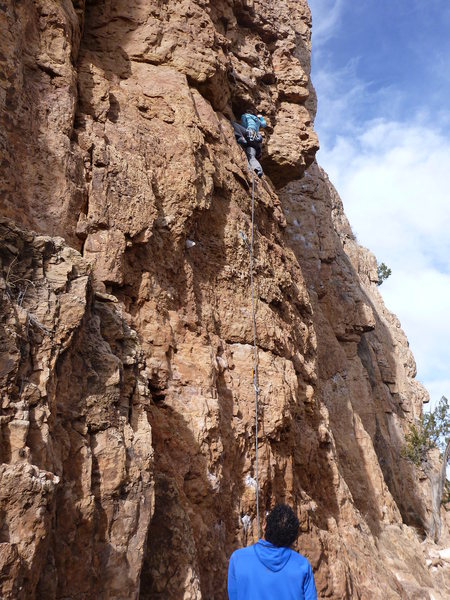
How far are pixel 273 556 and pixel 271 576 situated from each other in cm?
10

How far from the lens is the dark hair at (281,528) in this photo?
305cm

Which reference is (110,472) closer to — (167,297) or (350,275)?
(167,297)

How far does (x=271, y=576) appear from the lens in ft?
9.71

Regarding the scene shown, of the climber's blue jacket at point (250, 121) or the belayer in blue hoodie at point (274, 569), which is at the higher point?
the climber's blue jacket at point (250, 121)

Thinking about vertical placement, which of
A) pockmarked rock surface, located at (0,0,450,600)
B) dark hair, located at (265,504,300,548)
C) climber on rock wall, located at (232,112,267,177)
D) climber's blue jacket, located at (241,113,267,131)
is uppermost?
climber's blue jacket, located at (241,113,267,131)

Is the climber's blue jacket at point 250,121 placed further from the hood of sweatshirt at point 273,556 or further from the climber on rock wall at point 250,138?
the hood of sweatshirt at point 273,556

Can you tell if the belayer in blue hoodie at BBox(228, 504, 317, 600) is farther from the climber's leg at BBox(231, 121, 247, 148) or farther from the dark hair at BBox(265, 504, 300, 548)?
the climber's leg at BBox(231, 121, 247, 148)

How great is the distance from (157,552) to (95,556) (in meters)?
0.87

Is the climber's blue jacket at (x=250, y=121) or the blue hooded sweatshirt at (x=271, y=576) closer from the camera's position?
the blue hooded sweatshirt at (x=271, y=576)

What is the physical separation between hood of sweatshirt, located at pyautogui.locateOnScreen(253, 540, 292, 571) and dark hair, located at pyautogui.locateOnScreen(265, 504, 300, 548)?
0.09 feet

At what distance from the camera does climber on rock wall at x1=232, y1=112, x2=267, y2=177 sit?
10375 mm

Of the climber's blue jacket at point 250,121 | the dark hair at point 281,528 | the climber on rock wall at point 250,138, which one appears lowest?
the dark hair at point 281,528

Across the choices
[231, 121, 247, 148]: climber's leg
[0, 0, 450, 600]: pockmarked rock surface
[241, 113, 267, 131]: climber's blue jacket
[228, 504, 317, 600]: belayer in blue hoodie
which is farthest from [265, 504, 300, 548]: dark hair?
[241, 113, 267, 131]: climber's blue jacket

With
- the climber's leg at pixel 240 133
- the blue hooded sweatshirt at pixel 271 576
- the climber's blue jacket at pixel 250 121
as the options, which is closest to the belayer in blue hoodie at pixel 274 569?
the blue hooded sweatshirt at pixel 271 576
